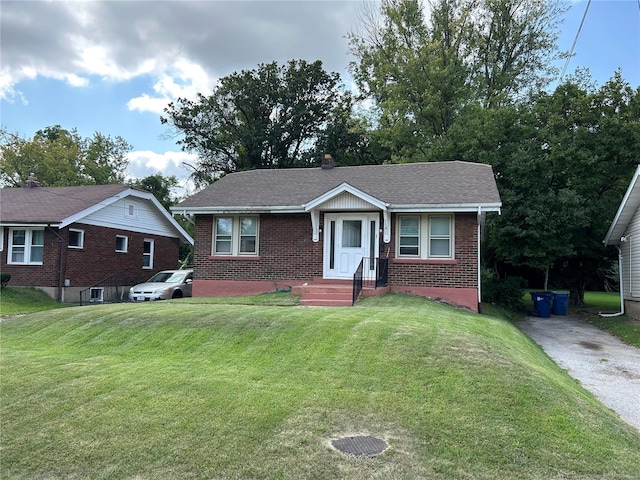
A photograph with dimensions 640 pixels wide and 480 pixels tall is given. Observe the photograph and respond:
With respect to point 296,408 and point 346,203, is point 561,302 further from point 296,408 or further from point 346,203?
point 296,408

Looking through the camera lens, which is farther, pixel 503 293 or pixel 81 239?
pixel 81 239

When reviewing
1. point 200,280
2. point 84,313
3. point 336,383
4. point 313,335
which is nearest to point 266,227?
point 200,280

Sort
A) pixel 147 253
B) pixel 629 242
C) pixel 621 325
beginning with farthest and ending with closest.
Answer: pixel 147 253
pixel 629 242
pixel 621 325

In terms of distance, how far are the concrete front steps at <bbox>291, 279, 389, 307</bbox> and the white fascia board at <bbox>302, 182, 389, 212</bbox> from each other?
8.12 feet

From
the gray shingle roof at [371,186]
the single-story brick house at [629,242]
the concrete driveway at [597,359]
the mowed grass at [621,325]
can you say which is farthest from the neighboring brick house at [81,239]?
the single-story brick house at [629,242]

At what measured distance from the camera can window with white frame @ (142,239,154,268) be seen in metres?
24.5

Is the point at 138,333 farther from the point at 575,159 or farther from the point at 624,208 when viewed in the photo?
the point at 575,159

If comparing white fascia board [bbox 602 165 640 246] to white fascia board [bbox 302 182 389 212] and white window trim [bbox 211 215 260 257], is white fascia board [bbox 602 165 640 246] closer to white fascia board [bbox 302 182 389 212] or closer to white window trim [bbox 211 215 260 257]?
white fascia board [bbox 302 182 389 212]

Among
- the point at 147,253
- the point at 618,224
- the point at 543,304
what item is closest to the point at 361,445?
the point at 543,304

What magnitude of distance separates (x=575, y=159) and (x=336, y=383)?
1846 cm

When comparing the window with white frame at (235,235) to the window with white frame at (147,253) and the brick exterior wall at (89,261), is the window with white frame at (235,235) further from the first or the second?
the window with white frame at (147,253)

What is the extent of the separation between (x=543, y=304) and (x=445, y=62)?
17570mm

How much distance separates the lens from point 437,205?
1414 centimetres

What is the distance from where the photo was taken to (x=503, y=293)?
1977cm
